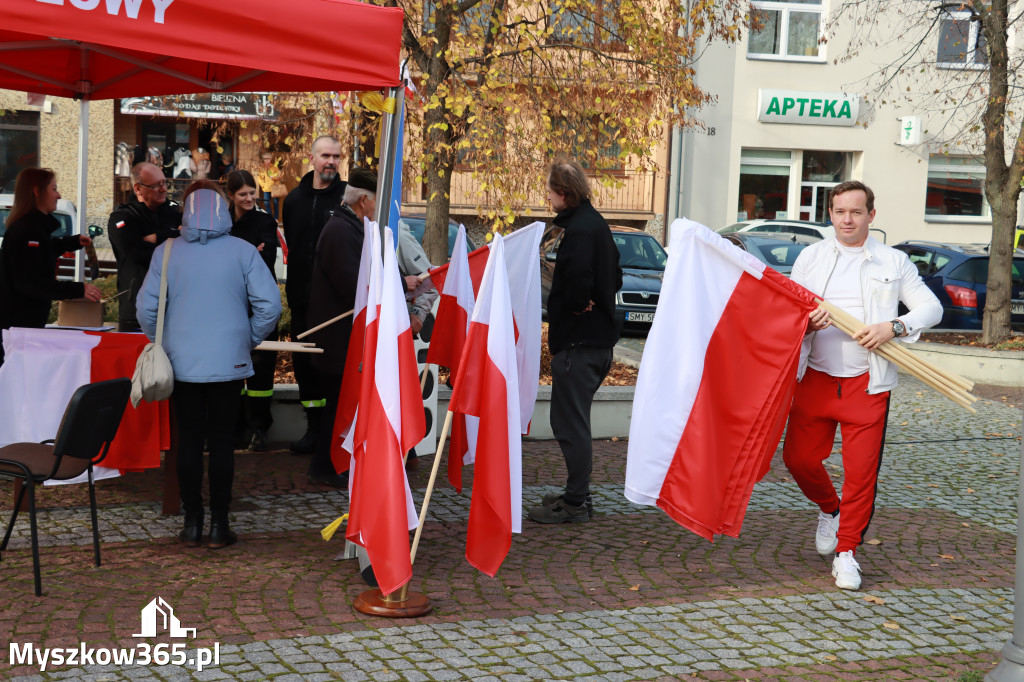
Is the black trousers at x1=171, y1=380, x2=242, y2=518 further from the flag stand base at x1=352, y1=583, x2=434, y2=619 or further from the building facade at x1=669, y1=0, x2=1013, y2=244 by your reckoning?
the building facade at x1=669, y1=0, x2=1013, y2=244

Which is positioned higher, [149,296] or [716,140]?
[716,140]

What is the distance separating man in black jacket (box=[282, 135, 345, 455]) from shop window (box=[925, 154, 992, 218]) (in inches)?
976

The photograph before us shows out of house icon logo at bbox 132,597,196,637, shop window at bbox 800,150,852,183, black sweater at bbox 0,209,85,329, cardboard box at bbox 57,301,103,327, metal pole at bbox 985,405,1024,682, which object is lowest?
house icon logo at bbox 132,597,196,637

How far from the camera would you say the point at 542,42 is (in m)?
11.6

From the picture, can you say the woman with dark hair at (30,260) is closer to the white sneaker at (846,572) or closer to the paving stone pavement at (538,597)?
the paving stone pavement at (538,597)

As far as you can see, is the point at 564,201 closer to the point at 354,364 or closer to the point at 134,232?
the point at 354,364

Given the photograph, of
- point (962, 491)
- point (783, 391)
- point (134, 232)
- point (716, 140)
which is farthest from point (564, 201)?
point (716, 140)

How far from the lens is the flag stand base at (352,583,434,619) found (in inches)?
185

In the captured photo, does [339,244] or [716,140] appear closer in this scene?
[339,244]

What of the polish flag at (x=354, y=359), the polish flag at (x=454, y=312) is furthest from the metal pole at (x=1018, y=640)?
the polish flag at (x=354, y=359)

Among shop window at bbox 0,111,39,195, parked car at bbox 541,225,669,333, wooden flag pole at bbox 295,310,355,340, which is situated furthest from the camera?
shop window at bbox 0,111,39,195

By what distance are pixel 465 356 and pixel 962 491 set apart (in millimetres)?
4703

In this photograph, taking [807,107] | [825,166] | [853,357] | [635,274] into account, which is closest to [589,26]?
[635,274]

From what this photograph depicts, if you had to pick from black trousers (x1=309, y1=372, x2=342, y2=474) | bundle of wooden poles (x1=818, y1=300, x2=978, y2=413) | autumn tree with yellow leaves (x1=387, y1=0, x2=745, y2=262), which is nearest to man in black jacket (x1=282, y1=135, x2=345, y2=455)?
black trousers (x1=309, y1=372, x2=342, y2=474)
